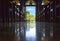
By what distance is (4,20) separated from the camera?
960 cm

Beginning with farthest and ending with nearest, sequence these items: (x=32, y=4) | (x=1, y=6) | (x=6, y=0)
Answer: (x=32, y=4)
(x=6, y=0)
(x=1, y=6)

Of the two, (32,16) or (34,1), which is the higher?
(34,1)

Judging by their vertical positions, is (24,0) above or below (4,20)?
above

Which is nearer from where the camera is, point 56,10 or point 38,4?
point 56,10

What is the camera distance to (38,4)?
917 inches

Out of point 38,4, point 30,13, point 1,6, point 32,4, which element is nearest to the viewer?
point 1,6

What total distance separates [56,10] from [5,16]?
119 inches

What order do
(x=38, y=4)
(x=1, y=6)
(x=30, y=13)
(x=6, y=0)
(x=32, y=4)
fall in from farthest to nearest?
(x=30, y=13)
(x=32, y=4)
(x=38, y=4)
(x=6, y=0)
(x=1, y=6)

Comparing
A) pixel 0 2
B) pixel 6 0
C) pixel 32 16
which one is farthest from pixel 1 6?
pixel 32 16

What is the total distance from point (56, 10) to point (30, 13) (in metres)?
16.3

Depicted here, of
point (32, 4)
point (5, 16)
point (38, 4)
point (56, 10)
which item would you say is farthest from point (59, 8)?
point (32, 4)

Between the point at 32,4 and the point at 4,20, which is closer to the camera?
the point at 4,20

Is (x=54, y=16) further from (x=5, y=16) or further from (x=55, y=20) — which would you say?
(x=5, y=16)

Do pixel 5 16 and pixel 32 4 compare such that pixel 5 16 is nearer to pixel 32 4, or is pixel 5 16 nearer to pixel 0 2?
pixel 0 2
